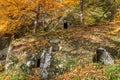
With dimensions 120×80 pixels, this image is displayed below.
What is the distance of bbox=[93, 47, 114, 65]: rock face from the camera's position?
14211 mm

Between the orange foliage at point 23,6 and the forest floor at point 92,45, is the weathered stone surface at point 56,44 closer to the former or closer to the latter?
the forest floor at point 92,45

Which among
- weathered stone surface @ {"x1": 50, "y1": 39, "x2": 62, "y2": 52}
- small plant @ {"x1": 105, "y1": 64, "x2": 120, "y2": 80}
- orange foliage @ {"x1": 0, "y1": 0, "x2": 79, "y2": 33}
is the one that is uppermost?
orange foliage @ {"x1": 0, "y1": 0, "x2": 79, "y2": 33}

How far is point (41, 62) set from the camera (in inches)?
590

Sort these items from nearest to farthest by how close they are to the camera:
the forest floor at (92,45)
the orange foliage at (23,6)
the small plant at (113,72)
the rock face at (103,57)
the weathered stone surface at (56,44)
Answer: the small plant at (113,72), the forest floor at (92,45), the rock face at (103,57), the weathered stone surface at (56,44), the orange foliage at (23,6)

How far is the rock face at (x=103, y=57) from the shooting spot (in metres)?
14.2

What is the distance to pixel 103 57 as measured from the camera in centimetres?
1444

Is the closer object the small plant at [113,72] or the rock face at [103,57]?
the small plant at [113,72]

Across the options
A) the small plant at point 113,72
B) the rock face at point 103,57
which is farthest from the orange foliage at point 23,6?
the small plant at point 113,72

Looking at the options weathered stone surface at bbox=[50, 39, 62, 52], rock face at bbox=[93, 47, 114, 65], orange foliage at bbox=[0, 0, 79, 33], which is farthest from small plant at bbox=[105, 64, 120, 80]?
orange foliage at bbox=[0, 0, 79, 33]

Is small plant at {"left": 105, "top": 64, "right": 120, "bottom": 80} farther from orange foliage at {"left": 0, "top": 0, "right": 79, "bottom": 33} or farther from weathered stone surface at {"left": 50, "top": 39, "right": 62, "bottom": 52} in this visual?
orange foliage at {"left": 0, "top": 0, "right": 79, "bottom": 33}

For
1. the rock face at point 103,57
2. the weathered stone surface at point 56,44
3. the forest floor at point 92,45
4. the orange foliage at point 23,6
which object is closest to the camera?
the forest floor at point 92,45

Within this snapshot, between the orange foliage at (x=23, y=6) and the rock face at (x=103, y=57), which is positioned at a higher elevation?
the orange foliage at (x=23, y=6)

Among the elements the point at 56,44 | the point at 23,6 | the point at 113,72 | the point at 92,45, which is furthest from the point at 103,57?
the point at 23,6

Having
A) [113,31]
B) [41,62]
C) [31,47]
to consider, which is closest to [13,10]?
[31,47]
